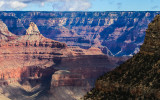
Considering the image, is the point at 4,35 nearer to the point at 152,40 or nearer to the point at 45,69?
the point at 45,69

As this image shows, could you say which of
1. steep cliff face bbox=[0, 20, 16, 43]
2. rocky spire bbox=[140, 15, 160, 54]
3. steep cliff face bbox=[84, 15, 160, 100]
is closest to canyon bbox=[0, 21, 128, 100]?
steep cliff face bbox=[0, 20, 16, 43]

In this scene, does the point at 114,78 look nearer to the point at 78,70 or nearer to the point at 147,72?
the point at 147,72

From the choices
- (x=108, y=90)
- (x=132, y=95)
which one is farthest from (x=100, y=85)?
(x=132, y=95)

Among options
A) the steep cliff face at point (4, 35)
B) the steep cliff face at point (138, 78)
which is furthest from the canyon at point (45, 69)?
the steep cliff face at point (138, 78)

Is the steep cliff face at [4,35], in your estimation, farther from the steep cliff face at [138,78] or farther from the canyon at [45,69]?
the steep cliff face at [138,78]

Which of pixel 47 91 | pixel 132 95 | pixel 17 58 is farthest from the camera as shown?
pixel 17 58

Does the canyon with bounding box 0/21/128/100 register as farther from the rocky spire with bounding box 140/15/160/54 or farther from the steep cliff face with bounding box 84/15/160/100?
the rocky spire with bounding box 140/15/160/54

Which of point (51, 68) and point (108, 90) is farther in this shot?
point (51, 68)
